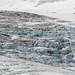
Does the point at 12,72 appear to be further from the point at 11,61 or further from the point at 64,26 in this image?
the point at 64,26

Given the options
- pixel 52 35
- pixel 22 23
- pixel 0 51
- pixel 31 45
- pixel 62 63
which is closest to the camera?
pixel 62 63

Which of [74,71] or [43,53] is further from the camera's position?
[43,53]

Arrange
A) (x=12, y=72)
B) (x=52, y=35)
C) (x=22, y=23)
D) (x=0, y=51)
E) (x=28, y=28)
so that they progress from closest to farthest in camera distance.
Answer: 1. (x=12, y=72)
2. (x=0, y=51)
3. (x=52, y=35)
4. (x=28, y=28)
5. (x=22, y=23)

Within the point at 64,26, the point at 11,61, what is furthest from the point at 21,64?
the point at 64,26

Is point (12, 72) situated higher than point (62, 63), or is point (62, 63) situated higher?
point (12, 72)

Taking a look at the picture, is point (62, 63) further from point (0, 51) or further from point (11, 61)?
point (0, 51)

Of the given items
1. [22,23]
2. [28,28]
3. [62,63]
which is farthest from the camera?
[22,23]

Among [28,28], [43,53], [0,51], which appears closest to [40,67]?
[43,53]

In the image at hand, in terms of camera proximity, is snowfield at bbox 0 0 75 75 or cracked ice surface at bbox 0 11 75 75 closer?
snowfield at bbox 0 0 75 75

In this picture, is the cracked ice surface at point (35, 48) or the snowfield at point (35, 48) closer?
the snowfield at point (35, 48)
